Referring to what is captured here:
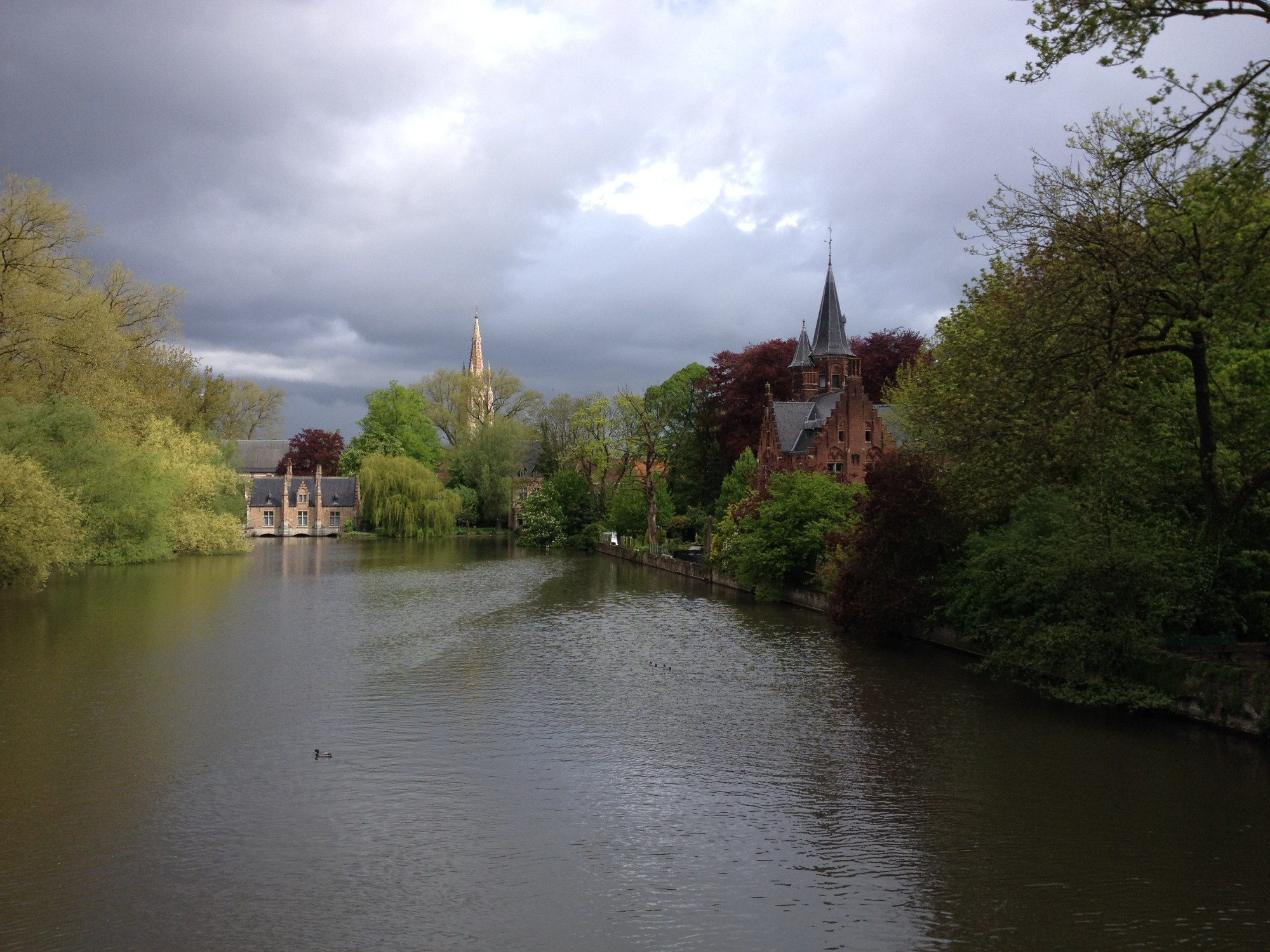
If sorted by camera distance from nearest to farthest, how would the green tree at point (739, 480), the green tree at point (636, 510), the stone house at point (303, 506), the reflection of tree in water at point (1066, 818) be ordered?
the reflection of tree in water at point (1066, 818), the green tree at point (739, 480), the green tree at point (636, 510), the stone house at point (303, 506)

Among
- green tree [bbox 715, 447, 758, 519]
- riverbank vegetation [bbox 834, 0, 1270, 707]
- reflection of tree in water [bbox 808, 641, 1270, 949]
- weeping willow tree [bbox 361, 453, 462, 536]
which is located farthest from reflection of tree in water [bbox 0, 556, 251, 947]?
weeping willow tree [bbox 361, 453, 462, 536]

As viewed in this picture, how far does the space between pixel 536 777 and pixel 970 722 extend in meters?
6.95

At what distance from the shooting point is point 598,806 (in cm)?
1175

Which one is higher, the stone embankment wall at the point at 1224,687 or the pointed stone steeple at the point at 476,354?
the pointed stone steeple at the point at 476,354

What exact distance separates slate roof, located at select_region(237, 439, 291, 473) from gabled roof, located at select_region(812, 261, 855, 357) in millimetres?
66222

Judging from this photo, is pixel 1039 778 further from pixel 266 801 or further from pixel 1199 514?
pixel 266 801

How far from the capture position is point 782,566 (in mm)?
30953

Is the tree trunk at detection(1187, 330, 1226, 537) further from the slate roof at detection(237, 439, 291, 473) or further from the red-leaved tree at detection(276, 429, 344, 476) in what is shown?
the slate roof at detection(237, 439, 291, 473)

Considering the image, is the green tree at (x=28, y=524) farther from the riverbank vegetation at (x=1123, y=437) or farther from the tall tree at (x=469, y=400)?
the tall tree at (x=469, y=400)

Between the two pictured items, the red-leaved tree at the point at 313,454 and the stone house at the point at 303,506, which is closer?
the stone house at the point at 303,506

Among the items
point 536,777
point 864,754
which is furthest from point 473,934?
point 864,754

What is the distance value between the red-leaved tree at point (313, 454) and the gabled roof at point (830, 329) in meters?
56.2

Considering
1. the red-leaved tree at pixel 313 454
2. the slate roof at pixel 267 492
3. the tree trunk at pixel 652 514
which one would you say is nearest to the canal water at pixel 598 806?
the tree trunk at pixel 652 514

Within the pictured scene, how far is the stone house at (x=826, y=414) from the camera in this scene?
42906mm
